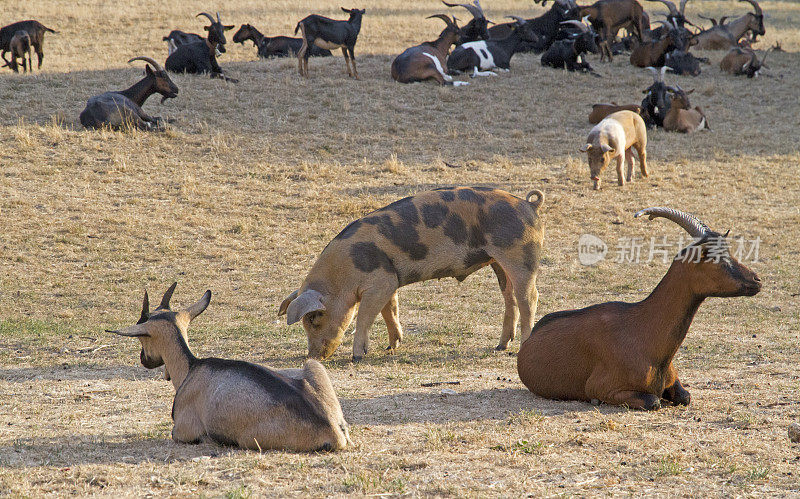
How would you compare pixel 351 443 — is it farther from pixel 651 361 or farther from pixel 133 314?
pixel 133 314

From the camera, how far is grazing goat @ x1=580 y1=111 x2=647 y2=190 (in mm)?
14744

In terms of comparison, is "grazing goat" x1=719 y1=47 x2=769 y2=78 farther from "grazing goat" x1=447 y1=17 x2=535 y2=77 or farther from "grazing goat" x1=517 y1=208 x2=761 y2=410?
"grazing goat" x1=517 y1=208 x2=761 y2=410

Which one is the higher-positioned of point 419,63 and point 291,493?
point 419,63

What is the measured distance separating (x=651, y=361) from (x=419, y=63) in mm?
15352

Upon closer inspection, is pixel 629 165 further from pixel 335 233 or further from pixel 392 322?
pixel 392 322

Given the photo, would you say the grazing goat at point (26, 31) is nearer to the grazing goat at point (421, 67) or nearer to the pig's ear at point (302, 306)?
the grazing goat at point (421, 67)

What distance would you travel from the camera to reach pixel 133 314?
10164 millimetres

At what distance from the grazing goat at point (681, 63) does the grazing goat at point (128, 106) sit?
526 inches

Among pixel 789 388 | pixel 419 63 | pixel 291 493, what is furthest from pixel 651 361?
pixel 419 63

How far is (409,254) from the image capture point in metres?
8.48

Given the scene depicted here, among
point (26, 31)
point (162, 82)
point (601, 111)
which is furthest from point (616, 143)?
point (26, 31)

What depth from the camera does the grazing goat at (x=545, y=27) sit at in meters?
25.5

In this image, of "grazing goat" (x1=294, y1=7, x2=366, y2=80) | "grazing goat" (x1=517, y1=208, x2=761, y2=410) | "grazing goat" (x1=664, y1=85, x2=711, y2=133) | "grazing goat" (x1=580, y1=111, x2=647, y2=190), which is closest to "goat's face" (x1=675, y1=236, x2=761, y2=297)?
"grazing goat" (x1=517, y1=208, x2=761, y2=410)

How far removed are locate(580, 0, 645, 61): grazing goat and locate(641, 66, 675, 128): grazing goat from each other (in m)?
6.53
